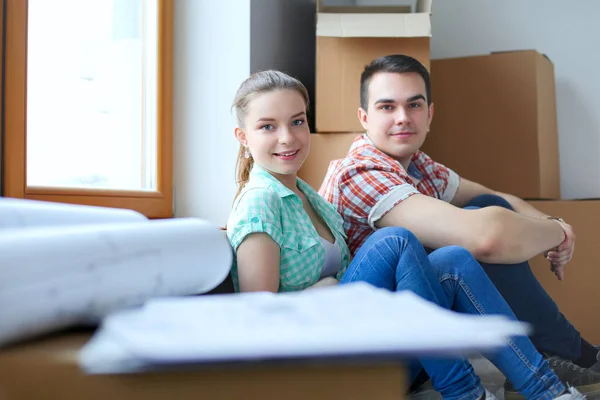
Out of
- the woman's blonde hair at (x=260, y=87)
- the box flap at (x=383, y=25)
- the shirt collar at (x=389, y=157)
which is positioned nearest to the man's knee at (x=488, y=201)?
the shirt collar at (x=389, y=157)

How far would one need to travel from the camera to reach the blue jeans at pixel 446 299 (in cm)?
105

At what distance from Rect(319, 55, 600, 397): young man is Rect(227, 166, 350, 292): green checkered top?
22 centimetres

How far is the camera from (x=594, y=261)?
202cm

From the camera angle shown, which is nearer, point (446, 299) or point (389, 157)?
point (446, 299)

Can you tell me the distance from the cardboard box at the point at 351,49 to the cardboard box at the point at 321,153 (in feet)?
0.08

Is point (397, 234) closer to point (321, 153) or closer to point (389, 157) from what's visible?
point (389, 157)

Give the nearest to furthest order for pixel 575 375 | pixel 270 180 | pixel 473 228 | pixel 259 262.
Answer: pixel 259 262 < pixel 270 180 < pixel 473 228 < pixel 575 375

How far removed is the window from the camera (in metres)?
1.27

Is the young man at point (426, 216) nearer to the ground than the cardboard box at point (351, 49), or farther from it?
nearer to the ground

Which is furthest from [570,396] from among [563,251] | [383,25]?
[383,25]

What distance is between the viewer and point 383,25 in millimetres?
1820

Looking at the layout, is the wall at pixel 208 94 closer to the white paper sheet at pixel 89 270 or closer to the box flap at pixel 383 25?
the box flap at pixel 383 25

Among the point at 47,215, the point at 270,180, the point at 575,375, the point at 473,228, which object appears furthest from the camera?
the point at 575,375

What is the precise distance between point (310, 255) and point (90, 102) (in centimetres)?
85
